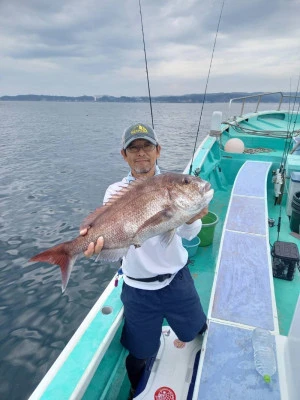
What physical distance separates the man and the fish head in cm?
35

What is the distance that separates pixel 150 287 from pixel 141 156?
Answer: 1433 mm

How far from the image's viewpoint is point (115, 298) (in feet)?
10.7

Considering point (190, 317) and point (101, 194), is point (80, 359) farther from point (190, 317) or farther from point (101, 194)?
point (101, 194)

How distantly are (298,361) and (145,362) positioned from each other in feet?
5.55

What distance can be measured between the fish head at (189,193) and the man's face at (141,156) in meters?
0.55

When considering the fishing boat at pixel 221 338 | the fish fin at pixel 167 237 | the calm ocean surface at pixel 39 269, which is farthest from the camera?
the calm ocean surface at pixel 39 269

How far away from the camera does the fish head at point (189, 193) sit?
7.94 feet

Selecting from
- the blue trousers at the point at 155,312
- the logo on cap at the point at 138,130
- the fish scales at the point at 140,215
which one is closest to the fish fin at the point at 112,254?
the fish scales at the point at 140,215

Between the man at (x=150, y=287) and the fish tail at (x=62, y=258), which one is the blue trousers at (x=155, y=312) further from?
the fish tail at (x=62, y=258)

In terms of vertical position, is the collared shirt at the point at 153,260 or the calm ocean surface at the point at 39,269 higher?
the collared shirt at the point at 153,260

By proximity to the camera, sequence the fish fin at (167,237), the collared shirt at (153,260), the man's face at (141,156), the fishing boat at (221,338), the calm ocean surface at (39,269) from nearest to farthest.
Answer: the fishing boat at (221,338), the fish fin at (167,237), the collared shirt at (153,260), the man's face at (141,156), the calm ocean surface at (39,269)

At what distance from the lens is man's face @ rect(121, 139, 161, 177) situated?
9.64ft

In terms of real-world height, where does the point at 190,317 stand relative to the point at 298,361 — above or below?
below

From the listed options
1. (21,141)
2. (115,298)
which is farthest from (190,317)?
(21,141)
